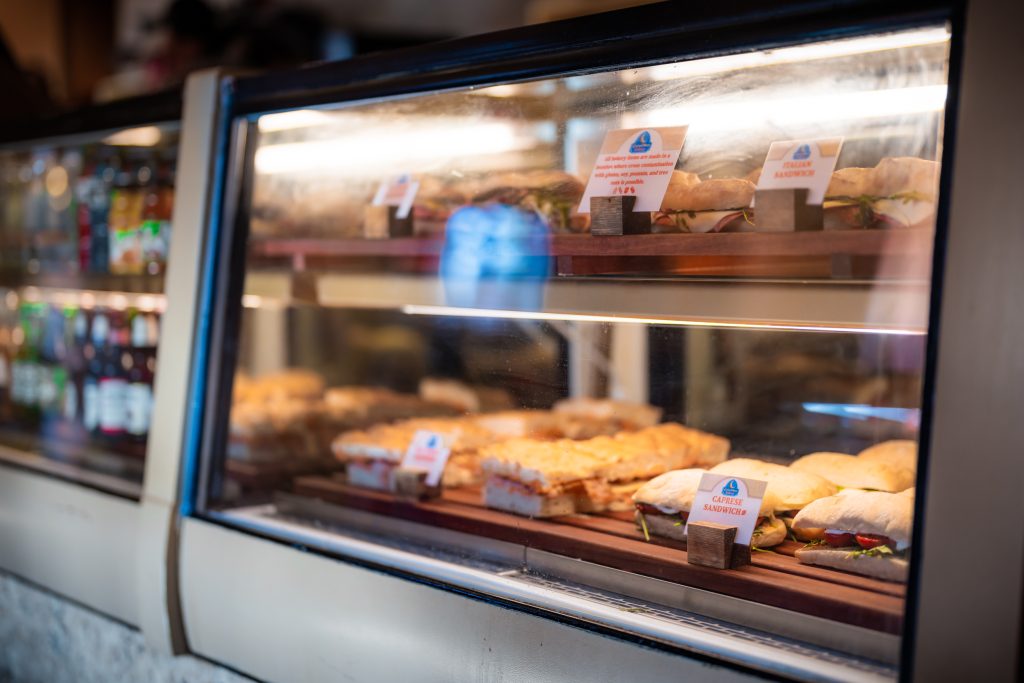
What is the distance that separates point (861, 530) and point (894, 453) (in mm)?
311

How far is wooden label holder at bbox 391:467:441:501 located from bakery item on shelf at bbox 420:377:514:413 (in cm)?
41

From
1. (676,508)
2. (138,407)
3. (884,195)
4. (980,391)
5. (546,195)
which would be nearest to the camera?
(980,391)

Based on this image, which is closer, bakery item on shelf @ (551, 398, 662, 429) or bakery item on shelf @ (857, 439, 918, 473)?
bakery item on shelf @ (857, 439, 918, 473)

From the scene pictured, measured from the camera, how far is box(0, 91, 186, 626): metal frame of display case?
7.80 ft

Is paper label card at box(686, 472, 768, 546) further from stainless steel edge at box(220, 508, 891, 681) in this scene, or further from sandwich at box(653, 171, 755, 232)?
sandwich at box(653, 171, 755, 232)

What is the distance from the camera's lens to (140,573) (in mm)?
2271

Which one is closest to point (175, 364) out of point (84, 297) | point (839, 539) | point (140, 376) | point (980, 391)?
point (140, 376)

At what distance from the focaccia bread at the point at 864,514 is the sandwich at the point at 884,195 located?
446mm

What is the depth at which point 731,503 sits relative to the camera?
1.68m

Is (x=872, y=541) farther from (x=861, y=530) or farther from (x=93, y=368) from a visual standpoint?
(x=93, y=368)

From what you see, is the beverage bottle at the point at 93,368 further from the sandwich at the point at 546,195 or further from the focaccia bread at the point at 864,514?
the focaccia bread at the point at 864,514

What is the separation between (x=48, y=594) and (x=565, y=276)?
5.92ft

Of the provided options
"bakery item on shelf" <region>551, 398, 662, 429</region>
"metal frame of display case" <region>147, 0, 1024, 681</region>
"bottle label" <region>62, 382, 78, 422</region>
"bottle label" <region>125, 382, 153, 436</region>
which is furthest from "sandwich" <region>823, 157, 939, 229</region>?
"bottle label" <region>62, 382, 78, 422</region>

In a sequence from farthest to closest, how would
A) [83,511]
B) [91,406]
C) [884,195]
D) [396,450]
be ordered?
[91,406] → [83,511] → [396,450] → [884,195]
